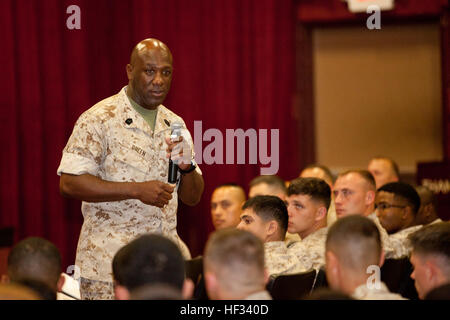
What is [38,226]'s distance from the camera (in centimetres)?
593

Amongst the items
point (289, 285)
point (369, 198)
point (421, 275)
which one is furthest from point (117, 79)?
point (421, 275)

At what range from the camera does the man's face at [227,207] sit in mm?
5504

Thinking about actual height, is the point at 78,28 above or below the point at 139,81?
above

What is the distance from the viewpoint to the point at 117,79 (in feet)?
19.9

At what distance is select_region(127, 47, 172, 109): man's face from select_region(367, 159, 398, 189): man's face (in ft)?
9.91

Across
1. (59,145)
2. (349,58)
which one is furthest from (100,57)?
(349,58)

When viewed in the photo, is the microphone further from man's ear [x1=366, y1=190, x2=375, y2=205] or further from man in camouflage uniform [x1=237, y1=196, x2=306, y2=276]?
man's ear [x1=366, y1=190, x2=375, y2=205]

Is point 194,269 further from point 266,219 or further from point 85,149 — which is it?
point 85,149

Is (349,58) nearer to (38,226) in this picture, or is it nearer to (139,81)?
(38,226)

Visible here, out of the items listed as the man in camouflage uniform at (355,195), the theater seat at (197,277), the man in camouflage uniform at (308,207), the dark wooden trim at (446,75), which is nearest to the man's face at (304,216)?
the man in camouflage uniform at (308,207)

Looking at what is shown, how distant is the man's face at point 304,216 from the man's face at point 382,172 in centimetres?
177

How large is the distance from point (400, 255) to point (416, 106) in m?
2.99

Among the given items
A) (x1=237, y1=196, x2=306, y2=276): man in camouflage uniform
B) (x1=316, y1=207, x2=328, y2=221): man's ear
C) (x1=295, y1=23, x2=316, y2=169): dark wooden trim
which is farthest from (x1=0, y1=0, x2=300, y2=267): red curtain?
(x1=237, y1=196, x2=306, y2=276): man in camouflage uniform

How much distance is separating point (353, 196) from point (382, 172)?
1.28 m
